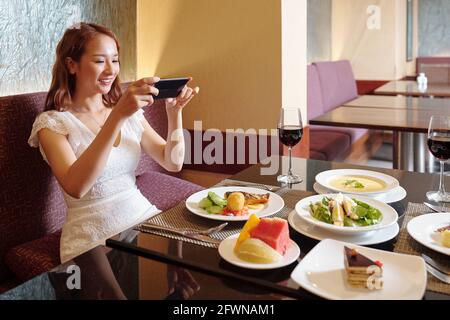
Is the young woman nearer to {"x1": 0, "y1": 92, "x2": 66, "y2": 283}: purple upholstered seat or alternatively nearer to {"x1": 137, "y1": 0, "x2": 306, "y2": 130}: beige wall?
{"x1": 0, "y1": 92, "x2": 66, "y2": 283}: purple upholstered seat

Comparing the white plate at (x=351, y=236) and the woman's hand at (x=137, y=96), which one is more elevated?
the woman's hand at (x=137, y=96)

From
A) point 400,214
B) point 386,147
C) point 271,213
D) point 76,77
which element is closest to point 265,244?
point 271,213

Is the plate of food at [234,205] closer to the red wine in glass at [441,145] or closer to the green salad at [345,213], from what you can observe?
the green salad at [345,213]

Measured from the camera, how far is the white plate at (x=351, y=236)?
102 centimetres

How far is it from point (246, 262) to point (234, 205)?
0.95 ft

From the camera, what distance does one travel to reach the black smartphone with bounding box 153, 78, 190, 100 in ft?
4.46

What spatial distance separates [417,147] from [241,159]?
180 cm

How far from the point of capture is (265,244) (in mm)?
927

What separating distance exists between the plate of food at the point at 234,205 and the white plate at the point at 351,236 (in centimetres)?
11

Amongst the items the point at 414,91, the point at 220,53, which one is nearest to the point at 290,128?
the point at 220,53

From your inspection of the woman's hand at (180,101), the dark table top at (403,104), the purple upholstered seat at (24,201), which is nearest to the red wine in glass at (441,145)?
the woman's hand at (180,101)

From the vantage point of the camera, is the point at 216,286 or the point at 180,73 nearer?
the point at 216,286

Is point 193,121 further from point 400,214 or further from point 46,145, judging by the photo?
point 400,214

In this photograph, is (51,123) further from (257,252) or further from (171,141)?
(257,252)
